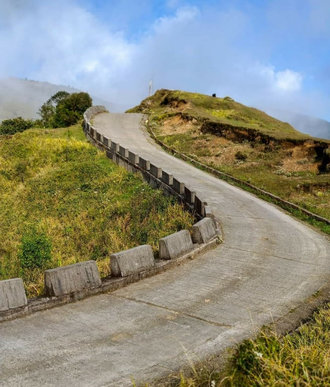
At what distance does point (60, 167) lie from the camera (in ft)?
92.0

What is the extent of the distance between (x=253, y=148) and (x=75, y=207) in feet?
46.6

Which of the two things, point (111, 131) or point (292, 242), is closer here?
point (292, 242)

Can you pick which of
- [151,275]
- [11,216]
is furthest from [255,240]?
[11,216]

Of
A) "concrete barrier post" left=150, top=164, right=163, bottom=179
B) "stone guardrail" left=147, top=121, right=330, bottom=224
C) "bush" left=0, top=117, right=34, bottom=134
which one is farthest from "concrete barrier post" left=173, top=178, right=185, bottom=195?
"bush" left=0, top=117, right=34, bottom=134

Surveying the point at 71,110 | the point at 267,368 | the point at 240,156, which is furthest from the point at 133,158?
the point at 71,110

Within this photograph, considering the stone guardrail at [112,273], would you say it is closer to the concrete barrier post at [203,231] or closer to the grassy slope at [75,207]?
the concrete barrier post at [203,231]

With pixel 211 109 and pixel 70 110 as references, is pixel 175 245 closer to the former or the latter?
pixel 211 109

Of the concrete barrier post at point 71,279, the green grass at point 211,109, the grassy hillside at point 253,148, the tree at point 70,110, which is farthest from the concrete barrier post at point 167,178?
the tree at point 70,110

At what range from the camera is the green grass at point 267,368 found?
14.4 feet

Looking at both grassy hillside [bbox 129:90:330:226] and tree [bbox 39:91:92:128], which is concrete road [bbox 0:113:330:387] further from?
tree [bbox 39:91:92:128]

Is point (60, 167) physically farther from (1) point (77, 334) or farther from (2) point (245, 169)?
(1) point (77, 334)

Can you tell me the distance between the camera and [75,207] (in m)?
21.4

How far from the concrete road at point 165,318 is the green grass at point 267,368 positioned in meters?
0.37

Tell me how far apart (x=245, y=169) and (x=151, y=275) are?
1822 centimetres
